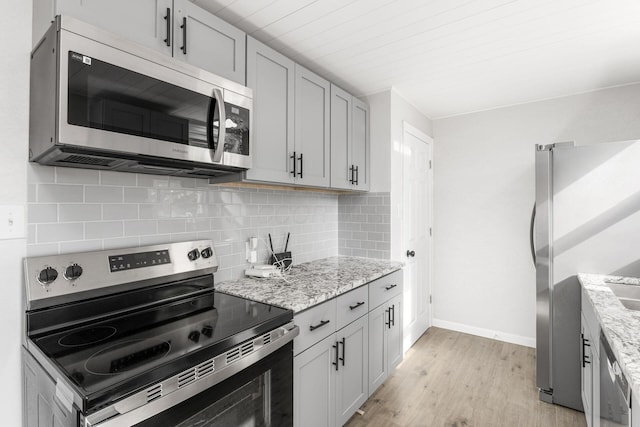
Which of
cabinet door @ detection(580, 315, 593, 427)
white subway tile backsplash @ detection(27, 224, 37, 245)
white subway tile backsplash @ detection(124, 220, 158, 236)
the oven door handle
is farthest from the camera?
cabinet door @ detection(580, 315, 593, 427)

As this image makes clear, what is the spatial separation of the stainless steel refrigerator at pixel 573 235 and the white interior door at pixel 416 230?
40.9 inches

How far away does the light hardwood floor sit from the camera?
6.68 ft

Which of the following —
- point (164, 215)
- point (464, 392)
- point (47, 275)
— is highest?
point (164, 215)

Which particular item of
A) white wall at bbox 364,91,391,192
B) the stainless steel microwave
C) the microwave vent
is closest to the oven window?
the stainless steel microwave

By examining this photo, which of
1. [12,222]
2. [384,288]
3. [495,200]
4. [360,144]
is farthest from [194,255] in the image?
[495,200]

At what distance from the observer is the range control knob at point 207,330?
1156 mm

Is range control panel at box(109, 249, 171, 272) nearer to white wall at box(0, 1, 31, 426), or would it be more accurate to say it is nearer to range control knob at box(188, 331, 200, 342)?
white wall at box(0, 1, 31, 426)

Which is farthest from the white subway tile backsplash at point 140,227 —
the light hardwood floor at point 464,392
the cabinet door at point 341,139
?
the light hardwood floor at point 464,392

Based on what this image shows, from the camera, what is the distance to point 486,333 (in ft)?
10.8

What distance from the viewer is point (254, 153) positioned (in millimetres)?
1738

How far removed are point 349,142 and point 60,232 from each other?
1919mm

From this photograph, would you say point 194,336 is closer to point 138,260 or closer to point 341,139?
point 138,260

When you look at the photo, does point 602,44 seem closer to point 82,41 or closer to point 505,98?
point 505,98

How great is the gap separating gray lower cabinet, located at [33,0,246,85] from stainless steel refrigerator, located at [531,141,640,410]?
2151 mm
